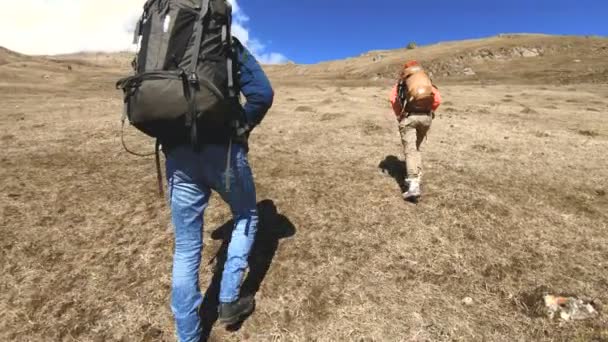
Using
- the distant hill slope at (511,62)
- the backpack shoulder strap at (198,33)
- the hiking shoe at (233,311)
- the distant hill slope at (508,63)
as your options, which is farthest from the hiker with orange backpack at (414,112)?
the distant hill slope at (511,62)

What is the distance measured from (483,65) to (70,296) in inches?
2344

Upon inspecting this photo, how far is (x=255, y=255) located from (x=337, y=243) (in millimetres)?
1390

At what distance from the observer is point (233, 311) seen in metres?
4.34

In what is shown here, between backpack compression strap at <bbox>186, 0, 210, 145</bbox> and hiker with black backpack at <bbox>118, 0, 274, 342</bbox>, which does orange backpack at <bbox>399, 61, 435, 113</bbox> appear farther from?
backpack compression strap at <bbox>186, 0, 210, 145</bbox>

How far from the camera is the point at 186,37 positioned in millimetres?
3410

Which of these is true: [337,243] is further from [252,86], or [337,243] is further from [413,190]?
[252,86]

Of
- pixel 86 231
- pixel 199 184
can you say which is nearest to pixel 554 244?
pixel 199 184

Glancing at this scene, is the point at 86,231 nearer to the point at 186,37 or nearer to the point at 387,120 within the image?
the point at 186,37

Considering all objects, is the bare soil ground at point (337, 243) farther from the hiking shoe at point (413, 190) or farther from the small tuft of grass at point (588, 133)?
the small tuft of grass at point (588, 133)

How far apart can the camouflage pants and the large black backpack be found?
5.07 m

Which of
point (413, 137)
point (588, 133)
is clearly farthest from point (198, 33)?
point (588, 133)

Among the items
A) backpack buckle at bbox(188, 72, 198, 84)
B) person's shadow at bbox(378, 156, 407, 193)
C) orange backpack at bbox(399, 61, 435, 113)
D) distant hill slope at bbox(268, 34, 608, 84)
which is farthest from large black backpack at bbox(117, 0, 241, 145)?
distant hill slope at bbox(268, 34, 608, 84)

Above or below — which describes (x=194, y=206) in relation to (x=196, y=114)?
below

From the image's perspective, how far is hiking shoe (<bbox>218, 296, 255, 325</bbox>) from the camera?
14.1 feet
